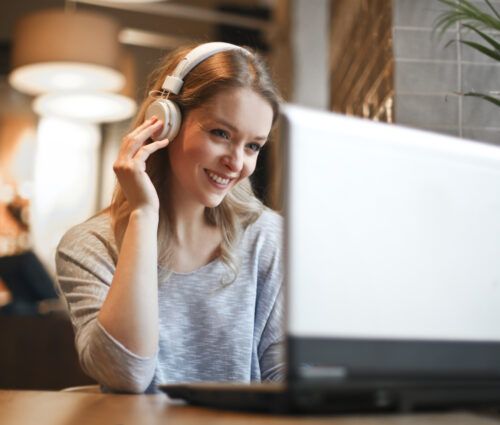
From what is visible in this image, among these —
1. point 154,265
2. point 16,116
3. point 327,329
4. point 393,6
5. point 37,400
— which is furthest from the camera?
point 16,116

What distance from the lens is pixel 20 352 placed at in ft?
12.7

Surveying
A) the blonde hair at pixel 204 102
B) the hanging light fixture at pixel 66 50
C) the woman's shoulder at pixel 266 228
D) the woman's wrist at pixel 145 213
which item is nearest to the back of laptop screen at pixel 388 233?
the woman's wrist at pixel 145 213

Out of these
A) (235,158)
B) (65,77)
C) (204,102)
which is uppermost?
(65,77)

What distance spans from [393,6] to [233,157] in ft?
2.32

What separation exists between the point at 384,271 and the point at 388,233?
0.04 m

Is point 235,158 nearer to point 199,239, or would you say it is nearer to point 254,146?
point 254,146

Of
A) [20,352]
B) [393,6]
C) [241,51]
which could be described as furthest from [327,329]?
[20,352]

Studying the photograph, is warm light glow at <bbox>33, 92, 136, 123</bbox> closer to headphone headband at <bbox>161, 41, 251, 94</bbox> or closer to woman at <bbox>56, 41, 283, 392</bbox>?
woman at <bbox>56, 41, 283, 392</bbox>

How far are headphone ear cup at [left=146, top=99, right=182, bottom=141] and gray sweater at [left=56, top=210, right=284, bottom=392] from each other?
0.72 feet

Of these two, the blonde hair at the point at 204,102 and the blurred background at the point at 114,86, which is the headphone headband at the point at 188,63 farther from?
the blurred background at the point at 114,86

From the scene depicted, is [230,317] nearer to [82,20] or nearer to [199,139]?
[199,139]

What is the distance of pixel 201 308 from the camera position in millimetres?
1495

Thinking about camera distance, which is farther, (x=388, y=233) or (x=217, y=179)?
(x=217, y=179)

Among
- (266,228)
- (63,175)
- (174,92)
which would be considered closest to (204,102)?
(174,92)
